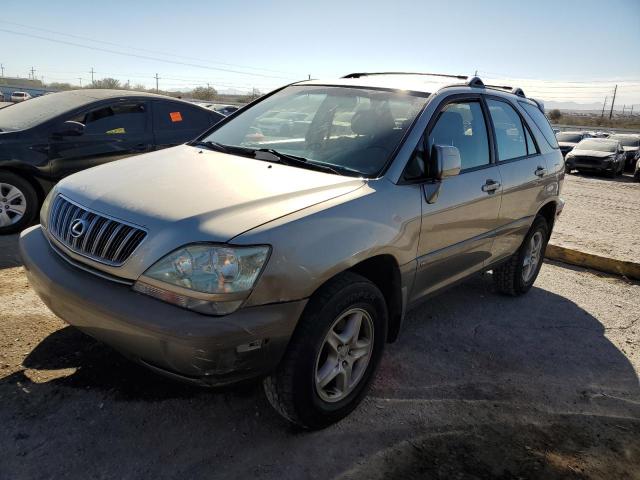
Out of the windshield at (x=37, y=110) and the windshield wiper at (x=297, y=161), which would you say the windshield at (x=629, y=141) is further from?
the windshield wiper at (x=297, y=161)

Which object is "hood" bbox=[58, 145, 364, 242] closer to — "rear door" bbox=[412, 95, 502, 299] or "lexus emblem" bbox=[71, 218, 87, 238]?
"lexus emblem" bbox=[71, 218, 87, 238]

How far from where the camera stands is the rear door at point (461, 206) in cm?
322

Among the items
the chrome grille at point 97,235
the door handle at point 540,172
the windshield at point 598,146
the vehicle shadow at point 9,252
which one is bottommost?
the vehicle shadow at point 9,252

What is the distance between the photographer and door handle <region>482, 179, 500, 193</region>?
12.2ft

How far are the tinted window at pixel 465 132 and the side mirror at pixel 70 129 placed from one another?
404cm

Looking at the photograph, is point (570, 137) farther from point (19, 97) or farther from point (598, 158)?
point (19, 97)

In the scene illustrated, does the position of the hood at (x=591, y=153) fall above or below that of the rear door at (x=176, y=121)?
below

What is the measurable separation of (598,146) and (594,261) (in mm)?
15954

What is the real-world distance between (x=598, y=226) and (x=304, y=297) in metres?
7.53

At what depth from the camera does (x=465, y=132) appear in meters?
3.71

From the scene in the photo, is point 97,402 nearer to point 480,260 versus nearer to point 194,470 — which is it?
point 194,470

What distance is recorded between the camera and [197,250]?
86.6 inches

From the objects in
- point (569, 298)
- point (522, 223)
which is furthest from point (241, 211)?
point (569, 298)

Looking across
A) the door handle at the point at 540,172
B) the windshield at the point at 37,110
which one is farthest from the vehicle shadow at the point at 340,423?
the windshield at the point at 37,110
